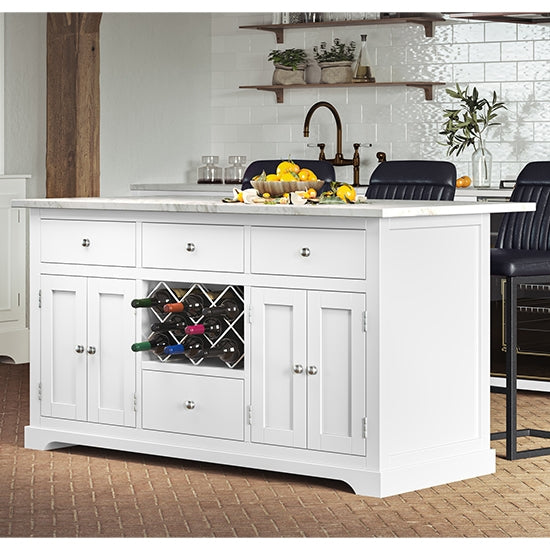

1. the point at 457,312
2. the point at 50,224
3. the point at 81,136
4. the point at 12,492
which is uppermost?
the point at 81,136

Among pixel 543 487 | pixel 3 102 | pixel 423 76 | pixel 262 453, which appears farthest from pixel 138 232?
pixel 423 76

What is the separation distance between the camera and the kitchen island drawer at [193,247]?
451 cm

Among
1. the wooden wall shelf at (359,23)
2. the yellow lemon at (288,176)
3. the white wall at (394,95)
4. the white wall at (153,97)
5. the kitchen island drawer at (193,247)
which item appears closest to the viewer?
the kitchen island drawer at (193,247)

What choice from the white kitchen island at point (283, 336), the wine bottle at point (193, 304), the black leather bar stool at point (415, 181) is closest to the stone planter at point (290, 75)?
the black leather bar stool at point (415, 181)

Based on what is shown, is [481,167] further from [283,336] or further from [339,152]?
[283,336]

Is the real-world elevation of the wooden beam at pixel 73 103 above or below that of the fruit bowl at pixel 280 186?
above

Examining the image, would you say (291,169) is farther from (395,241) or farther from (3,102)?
(3,102)

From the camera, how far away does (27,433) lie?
507 centimetres

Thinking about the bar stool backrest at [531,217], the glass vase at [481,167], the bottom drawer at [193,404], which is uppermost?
the glass vase at [481,167]

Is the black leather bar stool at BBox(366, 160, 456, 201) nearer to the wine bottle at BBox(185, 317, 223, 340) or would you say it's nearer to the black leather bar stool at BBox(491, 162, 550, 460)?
the black leather bar stool at BBox(491, 162, 550, 460)

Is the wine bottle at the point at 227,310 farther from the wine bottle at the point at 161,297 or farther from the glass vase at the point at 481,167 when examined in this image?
the glass vase at the point at 481,167

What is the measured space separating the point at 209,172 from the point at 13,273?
1500 millimetres

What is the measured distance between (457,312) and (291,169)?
2.82 ft

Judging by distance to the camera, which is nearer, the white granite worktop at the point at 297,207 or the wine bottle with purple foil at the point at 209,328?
the white granite worktop at the point at 297,207
